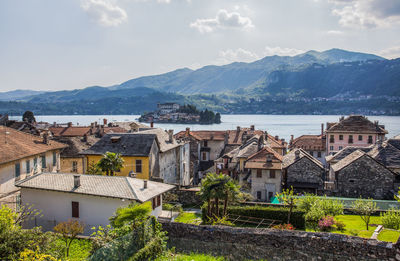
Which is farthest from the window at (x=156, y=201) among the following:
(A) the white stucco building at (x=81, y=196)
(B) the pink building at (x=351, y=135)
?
(B) the pink building at (x=351, y=135)

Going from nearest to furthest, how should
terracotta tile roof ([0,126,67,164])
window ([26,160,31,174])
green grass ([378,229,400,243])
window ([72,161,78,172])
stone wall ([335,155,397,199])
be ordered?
green grass ([378,229,400,243]) → terracotta tile roof ([0,126,67,164]) → window ([26,160,31,174]) → stone wall ([335,155,397,199]) → window ([72,161,78,172])

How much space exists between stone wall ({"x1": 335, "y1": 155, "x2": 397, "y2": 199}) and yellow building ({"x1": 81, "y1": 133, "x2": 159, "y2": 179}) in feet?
83.5

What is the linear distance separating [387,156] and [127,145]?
38.5 m

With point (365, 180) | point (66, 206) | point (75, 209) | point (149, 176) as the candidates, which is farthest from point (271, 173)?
point (66, 206)

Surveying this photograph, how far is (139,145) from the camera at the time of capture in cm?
4578

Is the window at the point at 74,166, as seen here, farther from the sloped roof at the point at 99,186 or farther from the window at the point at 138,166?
the sloped roof at the point at 99,186

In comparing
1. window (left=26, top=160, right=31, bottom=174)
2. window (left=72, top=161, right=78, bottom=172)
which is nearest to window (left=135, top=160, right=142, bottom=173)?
window (left=26, top=160, right=31, bottom=174)

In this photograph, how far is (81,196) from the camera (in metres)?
28.4

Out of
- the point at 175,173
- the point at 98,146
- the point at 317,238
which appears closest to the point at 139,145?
the point at 98,146

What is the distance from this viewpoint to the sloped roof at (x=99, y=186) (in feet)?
91.5

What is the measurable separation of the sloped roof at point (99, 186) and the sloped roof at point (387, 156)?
115 feet

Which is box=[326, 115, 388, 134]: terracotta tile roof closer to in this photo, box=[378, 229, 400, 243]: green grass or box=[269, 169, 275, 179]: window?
box=[269, 169, 275, 179]: window

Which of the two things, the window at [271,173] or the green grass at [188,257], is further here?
the window at [271,173]

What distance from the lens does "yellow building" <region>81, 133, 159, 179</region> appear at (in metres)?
44.4
